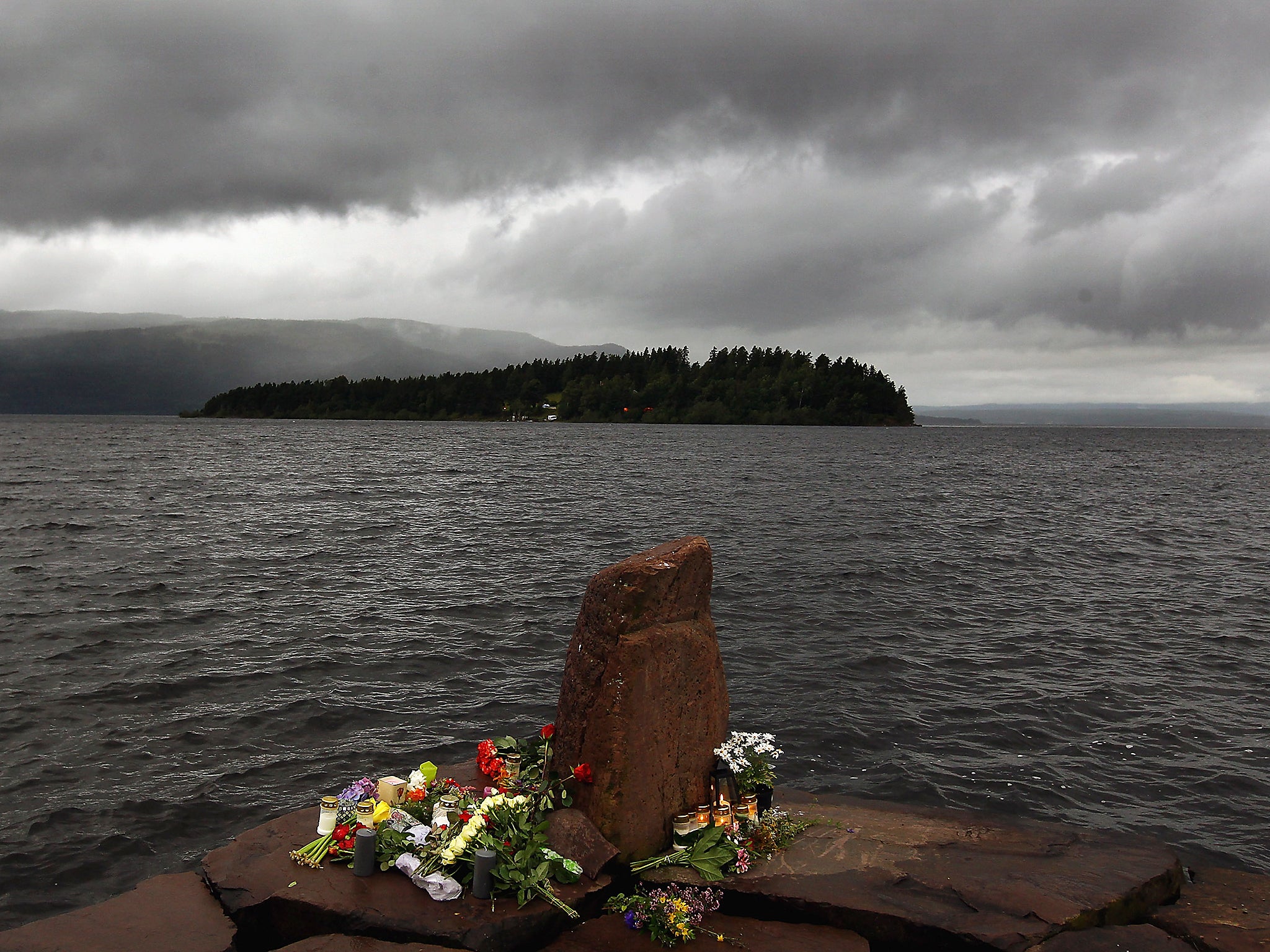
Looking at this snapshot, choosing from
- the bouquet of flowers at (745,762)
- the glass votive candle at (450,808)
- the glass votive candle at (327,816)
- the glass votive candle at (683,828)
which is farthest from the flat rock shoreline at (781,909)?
the bouquet of flowers at (745,762)

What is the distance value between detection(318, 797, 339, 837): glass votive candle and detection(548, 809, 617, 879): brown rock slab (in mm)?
2444

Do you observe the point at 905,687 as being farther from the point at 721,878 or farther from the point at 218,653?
the point at 218,653

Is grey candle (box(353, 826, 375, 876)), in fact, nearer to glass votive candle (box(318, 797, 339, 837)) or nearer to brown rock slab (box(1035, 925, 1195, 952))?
glass votive candle (box(318, 797, 339, 837))

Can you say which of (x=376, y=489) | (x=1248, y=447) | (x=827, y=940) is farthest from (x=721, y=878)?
(x=1248, y=447)

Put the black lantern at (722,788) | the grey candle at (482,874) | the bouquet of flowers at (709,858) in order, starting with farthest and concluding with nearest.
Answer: the black lantern at (722,788), the bouquet of flowers at (709,858), the grey candle at (482,874)

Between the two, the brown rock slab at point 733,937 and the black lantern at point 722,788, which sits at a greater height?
the black lantern at point 722,788

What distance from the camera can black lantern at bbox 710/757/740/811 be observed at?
33.8 ft

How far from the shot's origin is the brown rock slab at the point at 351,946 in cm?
769

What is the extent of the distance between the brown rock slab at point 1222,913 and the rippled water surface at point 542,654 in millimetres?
2120

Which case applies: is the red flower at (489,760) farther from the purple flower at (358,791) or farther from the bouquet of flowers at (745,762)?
the bouquet of flowers at (745,762)

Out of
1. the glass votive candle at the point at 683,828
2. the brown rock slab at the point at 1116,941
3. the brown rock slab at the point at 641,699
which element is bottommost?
the brown rock slab at the point at 1116,941

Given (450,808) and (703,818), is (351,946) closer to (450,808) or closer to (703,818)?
(450,808)

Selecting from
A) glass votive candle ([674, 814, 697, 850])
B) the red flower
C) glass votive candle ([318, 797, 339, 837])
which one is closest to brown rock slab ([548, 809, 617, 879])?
glass votive candle ([674, 814, 697, 850])

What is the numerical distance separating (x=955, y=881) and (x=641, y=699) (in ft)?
13.3
